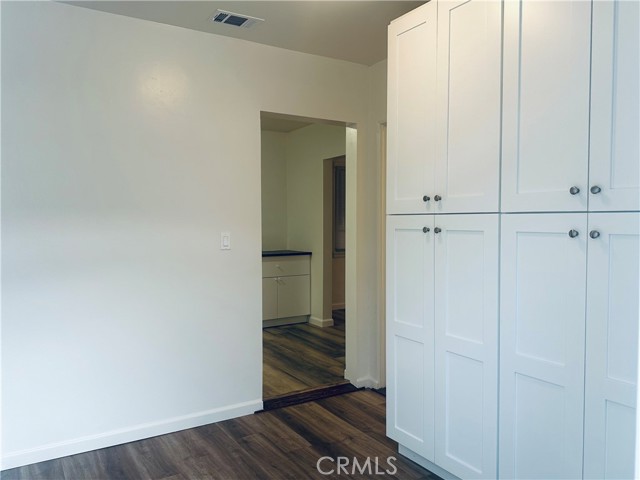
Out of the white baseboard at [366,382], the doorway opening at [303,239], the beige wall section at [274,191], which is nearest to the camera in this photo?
the white baseboard at [366,382]

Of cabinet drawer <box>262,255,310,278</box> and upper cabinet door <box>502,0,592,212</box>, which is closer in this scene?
upper cabinet door <box>502,0,592,212</box>

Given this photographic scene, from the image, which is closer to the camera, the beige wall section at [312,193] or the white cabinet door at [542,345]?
the white cabinet door at [542,345]

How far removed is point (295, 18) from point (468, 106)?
119 centimetres

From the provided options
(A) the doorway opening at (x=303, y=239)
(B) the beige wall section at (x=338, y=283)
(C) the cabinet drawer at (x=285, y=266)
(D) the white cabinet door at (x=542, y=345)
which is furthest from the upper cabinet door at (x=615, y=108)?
(B) the beige wall section at (x=338, y=283)

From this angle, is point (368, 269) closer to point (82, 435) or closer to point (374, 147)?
point (374, 147)

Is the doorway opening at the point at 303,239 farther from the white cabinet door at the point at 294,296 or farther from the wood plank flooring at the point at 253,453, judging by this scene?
the wood plank flooring at the point at 253,453

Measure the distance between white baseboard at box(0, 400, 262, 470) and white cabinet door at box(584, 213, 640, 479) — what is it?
206cm

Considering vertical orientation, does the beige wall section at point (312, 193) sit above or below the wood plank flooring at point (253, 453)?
above

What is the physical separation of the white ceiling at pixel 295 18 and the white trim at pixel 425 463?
239 centimetres

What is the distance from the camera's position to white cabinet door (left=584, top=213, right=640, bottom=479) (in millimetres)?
1521

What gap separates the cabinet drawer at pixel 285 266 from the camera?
548 centimetres

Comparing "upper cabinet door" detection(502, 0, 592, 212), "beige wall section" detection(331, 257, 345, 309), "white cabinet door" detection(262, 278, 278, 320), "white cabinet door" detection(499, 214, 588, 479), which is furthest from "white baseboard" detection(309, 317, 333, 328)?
"upper cabinet door" detection(502, 0, 592, 212)

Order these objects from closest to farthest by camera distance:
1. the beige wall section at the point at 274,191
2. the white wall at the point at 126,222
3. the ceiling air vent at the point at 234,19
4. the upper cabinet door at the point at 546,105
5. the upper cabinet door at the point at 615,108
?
the upper cabinet door at the point at 615,108 < the upper cabinet door at the point at 546,105 < the white wall at the point at 126,222 < the ceiling air vent at the point at 234,19 < the beige wall section at the point at 274,191

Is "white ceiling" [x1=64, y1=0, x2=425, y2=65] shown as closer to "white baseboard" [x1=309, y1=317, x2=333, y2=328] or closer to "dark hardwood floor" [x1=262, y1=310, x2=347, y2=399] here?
"dark hardwood floor" [x1=262, y1=310, x2=347, y2=399]
